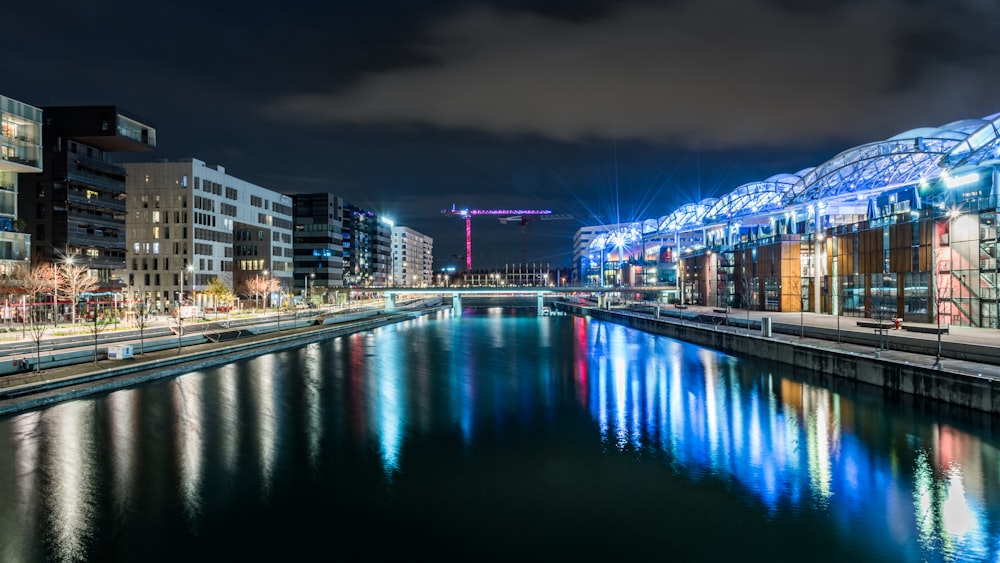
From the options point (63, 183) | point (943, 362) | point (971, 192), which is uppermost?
point (63, 183)

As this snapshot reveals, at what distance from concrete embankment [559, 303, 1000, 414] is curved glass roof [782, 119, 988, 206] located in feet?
76.2

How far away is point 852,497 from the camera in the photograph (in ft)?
64.3

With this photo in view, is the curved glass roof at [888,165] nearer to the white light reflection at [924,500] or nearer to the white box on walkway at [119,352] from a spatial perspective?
the white light reflection at [924,500]

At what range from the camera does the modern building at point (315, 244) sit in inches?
5433

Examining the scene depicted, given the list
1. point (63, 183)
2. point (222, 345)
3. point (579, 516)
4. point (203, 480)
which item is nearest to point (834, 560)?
Result: point (579, 516)

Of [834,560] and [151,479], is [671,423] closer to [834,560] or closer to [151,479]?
[834,560]

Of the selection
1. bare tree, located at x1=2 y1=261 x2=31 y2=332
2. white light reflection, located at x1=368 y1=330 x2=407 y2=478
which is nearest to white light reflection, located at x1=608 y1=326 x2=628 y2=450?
white light reflection, located at x1=368 y1=330 x2=407 y2=478

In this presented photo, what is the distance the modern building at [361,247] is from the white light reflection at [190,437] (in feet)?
380

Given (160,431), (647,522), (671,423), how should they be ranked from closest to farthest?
1. (647,522)
2. (160,431)
3. (671,423)

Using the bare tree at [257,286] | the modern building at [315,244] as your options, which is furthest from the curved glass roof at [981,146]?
the modern building at [315,244]

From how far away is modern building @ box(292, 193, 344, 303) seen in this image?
453ft

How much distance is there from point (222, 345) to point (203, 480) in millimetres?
32227

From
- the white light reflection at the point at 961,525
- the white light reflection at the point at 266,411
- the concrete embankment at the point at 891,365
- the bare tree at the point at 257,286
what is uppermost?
the bare tree at the point at 257,286

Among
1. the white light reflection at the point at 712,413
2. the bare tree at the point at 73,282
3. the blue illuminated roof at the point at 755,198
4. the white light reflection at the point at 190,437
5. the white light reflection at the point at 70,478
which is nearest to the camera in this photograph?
the white light reflection at the point at 70,478
